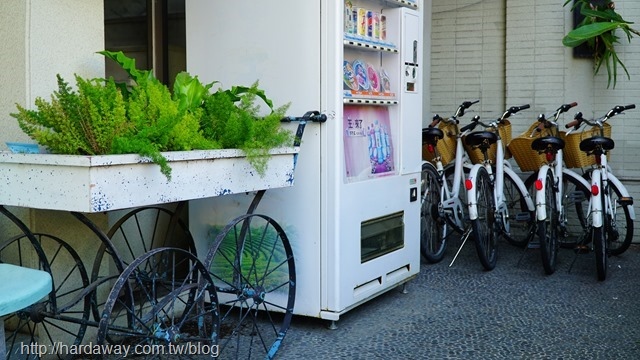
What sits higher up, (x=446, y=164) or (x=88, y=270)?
(x=446, y=164)

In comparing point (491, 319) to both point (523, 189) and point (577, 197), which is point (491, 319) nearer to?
point (523, 189)

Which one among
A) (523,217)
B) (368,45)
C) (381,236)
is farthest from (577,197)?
(368,45)

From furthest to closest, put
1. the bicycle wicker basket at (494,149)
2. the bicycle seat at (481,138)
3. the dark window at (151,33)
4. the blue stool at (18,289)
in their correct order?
1. the bicycle wicker basket at (494,149)
2. the bicycle seat at (481,138)
3. the dark window at (151,33)
4. the blue stool at (18,289)

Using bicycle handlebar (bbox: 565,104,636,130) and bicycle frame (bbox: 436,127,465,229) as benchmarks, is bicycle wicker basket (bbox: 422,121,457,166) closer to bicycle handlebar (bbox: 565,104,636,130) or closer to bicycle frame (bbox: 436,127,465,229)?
bicycle frame (bbox: 436,127,465,229)

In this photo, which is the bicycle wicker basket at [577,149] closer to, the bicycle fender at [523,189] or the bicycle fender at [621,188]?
the bicycle fender at [621,188]

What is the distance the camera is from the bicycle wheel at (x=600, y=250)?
638 centimetres

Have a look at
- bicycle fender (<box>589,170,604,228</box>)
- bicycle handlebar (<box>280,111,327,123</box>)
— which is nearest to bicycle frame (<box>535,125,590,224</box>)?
bicycle fender (<box>589,170,604,228</box>)

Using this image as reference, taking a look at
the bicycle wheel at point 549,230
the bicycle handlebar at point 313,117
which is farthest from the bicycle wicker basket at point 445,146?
the bicycle handlebar at point 313,117

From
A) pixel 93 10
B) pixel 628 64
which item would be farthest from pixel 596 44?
pixel 93 10

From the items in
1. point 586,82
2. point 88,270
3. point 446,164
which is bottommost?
point 88,270

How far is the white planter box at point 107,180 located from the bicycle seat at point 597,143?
3.80 metres

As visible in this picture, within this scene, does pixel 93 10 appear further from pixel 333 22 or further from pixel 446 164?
pixel 446 164

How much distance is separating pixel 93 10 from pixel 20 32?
53 cm

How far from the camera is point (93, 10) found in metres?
4.64
